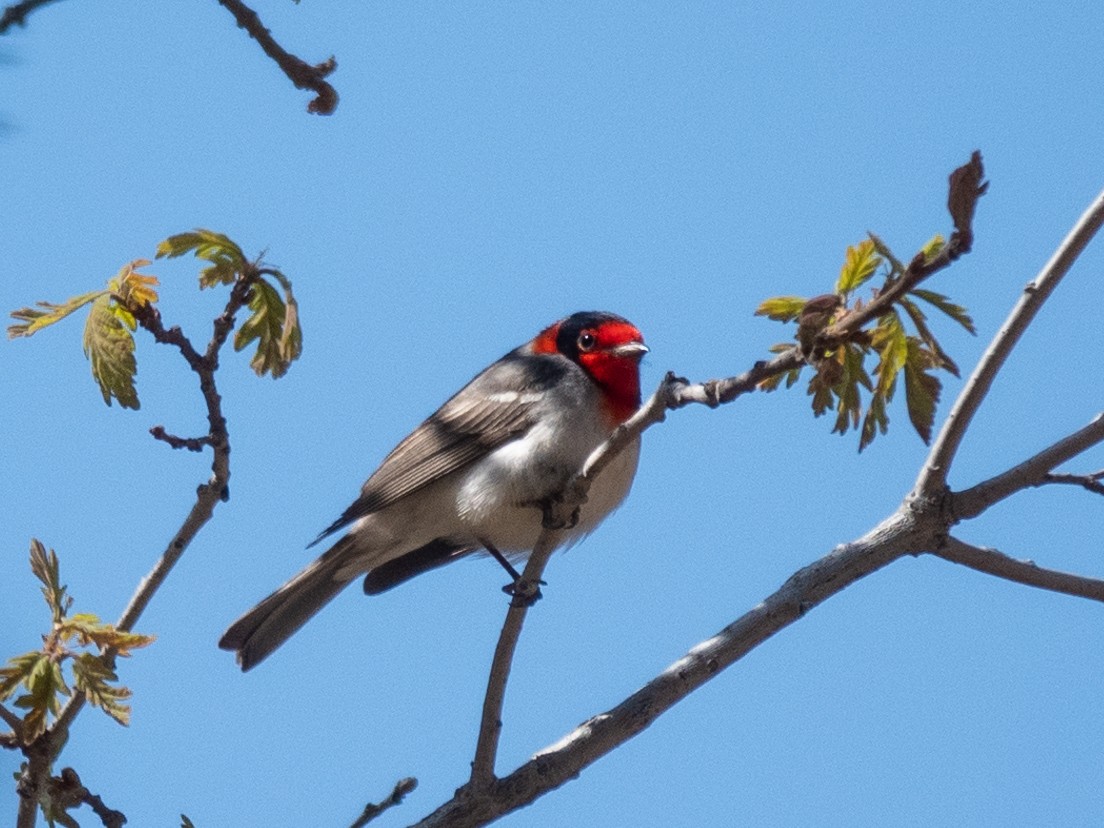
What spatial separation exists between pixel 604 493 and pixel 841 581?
187 cm

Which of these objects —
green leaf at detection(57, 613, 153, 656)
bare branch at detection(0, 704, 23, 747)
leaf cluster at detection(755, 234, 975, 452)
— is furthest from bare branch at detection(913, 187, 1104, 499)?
bare branch at detection(0, 704, 23, 747)

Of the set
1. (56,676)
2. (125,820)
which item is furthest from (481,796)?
(56,676)

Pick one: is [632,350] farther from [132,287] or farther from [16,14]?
[16,14]

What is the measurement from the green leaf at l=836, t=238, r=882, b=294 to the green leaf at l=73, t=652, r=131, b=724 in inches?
73.9

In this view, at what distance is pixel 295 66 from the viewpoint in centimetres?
356

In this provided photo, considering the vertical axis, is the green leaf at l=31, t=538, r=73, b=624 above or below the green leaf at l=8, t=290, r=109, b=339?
below

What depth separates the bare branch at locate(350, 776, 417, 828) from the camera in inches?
142

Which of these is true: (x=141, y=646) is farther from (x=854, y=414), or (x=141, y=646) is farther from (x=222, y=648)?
(x=222, y=648)

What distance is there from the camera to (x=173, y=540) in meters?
3.49

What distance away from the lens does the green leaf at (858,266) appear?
301 centimetres

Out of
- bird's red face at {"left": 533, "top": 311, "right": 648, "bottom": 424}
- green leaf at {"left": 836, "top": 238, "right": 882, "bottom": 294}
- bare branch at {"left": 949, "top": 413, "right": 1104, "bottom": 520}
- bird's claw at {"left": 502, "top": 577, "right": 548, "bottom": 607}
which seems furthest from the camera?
bird's red face at {"left": 533, "top": 311, "right": 648, "bottom": 424}

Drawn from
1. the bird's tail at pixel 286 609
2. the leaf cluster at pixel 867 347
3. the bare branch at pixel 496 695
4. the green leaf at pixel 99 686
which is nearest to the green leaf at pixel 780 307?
the leaf cluster at pixel 867 347

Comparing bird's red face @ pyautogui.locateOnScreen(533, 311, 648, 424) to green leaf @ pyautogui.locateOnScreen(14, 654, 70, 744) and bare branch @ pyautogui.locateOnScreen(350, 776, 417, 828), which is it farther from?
green leaf @ pyautogui.locateOnScreen(14, 654, 70, 744)

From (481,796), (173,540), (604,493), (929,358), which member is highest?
(604,493)
